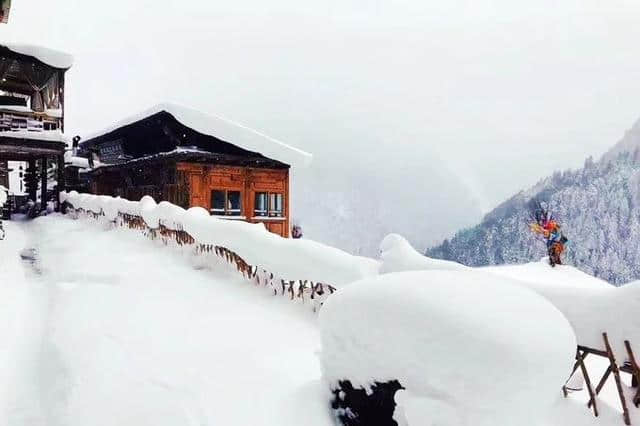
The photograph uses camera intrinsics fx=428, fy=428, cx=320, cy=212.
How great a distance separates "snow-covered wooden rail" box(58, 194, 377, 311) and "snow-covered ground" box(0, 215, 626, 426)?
28 cm

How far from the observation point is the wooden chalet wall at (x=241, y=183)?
17500 mm

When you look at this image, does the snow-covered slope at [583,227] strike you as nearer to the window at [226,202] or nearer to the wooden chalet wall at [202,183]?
the wooden chalet wall at [202,183]

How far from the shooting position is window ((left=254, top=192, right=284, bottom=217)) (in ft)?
64.3

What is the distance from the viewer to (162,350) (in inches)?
168

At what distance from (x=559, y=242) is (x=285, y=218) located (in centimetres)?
1153

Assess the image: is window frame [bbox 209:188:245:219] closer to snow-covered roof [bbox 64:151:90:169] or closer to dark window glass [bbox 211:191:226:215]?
dark window glass [bbox 211:191:226:215]

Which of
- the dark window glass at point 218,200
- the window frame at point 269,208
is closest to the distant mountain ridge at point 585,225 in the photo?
the window frame at point 269,208

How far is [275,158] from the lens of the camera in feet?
57.0

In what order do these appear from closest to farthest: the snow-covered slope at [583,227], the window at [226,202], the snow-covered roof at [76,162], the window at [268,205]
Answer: the window at [226,202] → the window at [268,205] → the snow-covered roof at [76,162] → the snow-covered slope at [583,227]

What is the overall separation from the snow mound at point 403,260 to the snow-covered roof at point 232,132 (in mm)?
12265

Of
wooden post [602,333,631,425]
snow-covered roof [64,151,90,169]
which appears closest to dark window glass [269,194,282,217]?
snow-covered roof [64,151,90,169]

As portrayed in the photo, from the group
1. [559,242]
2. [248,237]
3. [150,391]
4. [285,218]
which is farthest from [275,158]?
[150,391]

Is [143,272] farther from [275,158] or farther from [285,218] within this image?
[285,218]

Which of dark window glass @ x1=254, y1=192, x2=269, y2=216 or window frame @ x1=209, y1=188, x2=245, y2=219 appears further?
dark window glass @ x1=254, y1=192, x2=269, y2=216
